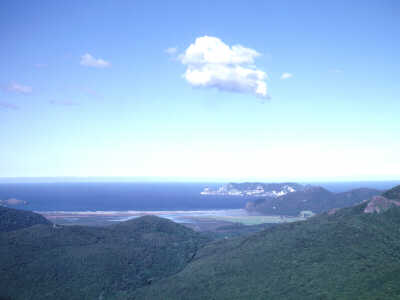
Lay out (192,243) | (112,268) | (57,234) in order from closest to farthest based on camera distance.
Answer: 1. (112,268)
2. (57,234)
3. (192,243)

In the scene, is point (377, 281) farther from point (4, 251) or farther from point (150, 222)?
point (150, 222)

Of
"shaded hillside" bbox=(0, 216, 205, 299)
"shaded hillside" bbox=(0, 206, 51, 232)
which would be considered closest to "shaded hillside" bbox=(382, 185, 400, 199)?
"shaded hillside" bbox=(0, 216, 205, 299)

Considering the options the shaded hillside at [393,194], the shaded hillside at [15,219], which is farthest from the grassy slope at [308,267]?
the shaded hillside at [15,219]

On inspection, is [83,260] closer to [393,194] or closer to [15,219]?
[15,219]

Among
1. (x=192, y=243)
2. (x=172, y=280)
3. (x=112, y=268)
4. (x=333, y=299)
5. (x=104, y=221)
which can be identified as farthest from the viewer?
(x=104, y=221)

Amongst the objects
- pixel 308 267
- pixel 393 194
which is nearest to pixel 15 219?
pixel 308 267

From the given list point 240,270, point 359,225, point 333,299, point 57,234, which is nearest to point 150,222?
point 57,234
